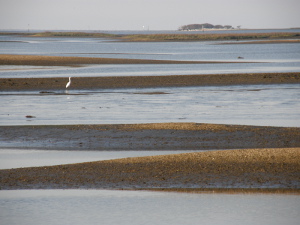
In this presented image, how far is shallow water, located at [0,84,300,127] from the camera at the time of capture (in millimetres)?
21609

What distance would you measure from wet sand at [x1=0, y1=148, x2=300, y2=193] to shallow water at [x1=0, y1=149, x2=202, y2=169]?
98 cm

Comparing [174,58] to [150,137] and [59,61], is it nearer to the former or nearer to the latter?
[59,61]

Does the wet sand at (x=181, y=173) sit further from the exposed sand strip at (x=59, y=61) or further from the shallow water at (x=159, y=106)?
the exposed sand strip at (x=59, y=61)

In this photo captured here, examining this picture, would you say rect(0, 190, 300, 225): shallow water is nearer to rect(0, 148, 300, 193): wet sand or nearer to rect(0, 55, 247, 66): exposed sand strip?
rect(0, 148, 300, 193): wet sand

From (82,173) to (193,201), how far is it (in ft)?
10.2

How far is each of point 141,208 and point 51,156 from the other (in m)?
5.42

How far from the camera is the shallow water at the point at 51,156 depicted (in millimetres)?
14844

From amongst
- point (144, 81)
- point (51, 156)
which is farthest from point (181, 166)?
point (144, 81)

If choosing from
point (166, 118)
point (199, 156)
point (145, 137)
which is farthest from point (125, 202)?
point (166, 118)

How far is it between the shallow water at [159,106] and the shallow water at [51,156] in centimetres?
475

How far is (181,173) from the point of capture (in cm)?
1316

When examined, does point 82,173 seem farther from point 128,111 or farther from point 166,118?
point 128,111

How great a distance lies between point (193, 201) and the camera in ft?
37.1

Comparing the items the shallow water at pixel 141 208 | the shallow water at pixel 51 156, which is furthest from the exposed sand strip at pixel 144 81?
the shallow water at pixel 141 208
